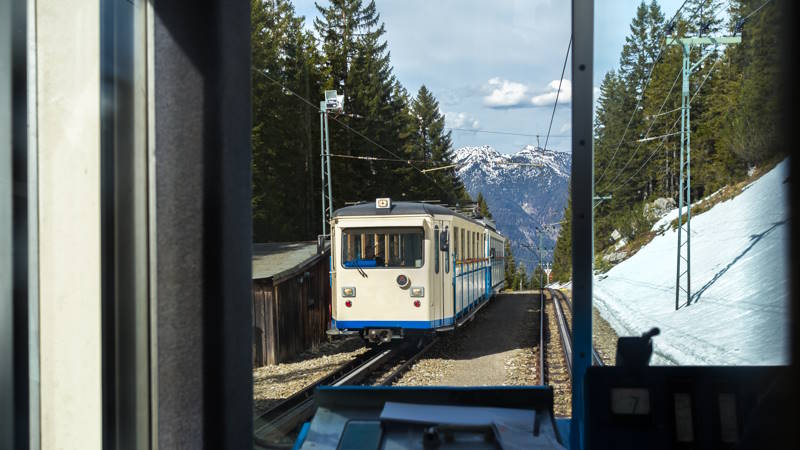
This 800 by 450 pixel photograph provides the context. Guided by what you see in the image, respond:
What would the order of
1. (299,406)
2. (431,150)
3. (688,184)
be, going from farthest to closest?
(431,150), (299,406), (688,184)

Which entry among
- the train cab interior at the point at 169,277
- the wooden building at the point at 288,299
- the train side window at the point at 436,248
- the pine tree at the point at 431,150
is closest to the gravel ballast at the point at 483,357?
the train side window at the point at 436,248

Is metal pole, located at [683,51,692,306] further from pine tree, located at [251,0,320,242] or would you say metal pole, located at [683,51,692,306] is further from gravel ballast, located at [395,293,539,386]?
pine tree, located at [251,0,320,242]

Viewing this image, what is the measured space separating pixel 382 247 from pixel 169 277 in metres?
7.85

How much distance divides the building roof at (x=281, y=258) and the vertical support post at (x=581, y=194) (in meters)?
7.88

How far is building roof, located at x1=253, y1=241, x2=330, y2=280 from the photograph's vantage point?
9906 mm

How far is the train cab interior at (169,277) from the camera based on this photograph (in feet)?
5.35

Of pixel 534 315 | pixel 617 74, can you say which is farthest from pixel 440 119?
pixel 617 74

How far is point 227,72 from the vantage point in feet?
7.13

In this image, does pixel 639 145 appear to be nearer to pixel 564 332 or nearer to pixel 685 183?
pixel 685 183

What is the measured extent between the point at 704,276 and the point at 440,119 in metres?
28.4

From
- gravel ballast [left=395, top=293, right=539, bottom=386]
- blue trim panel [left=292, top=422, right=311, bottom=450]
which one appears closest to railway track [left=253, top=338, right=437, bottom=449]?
gravel ballast [left=395, top=293, right=539, bottom=386]

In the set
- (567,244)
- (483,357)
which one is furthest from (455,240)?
(567,244)

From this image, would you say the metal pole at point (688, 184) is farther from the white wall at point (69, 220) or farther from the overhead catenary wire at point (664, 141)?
the white wall at point (69, 220)

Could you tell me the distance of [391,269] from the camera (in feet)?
31.9
